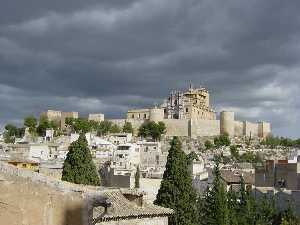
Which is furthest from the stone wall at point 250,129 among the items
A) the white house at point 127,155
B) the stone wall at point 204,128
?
the white house at point 127,155

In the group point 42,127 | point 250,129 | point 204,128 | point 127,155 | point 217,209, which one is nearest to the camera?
point 217,209

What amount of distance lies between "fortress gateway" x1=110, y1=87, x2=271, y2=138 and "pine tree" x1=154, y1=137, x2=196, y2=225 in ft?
325

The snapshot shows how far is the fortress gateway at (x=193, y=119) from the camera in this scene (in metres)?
130

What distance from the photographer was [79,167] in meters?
30.5

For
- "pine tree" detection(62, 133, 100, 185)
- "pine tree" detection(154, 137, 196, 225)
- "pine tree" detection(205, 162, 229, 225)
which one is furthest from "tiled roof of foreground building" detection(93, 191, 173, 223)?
"pine tree" detection(205, 162, 229, 225)

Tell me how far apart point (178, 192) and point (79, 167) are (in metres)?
6.36

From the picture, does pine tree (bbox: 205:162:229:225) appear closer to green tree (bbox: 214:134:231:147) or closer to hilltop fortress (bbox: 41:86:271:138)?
green tree (bbox: 214:134:231:147)

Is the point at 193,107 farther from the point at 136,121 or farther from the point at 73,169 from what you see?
the point at 73,169

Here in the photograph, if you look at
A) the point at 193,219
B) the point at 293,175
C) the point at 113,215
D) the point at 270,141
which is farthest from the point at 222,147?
the point at 113,215

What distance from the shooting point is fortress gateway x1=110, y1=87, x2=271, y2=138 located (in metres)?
130

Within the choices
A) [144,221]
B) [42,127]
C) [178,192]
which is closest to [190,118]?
[42,127]

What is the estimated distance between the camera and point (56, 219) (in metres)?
6.98

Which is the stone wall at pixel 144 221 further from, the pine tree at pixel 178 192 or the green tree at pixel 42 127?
the green tree at pixel 42 127

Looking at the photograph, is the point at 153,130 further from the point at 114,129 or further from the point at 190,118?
the point at 190,118
